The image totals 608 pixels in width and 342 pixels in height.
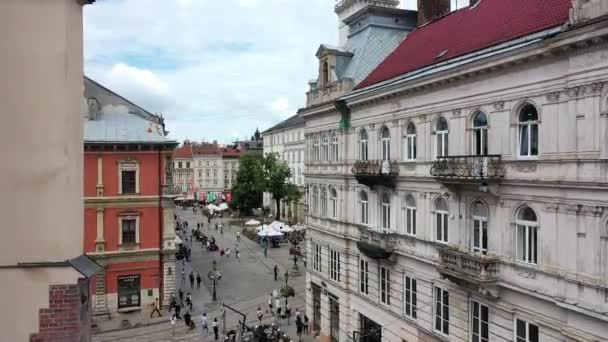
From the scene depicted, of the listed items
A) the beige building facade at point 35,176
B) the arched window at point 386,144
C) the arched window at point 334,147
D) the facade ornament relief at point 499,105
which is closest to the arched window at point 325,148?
the arched window at point 334,147

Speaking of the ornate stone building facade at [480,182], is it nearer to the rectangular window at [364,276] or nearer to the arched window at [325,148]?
the rectangular window at [364,276]

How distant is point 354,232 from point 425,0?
1314cm

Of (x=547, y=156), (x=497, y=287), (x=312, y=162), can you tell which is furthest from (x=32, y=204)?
(x=312, y=162)

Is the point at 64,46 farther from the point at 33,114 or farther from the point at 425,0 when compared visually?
the point at 425,0

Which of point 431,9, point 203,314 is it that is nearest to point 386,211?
point 431,9

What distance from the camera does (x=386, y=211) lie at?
22.8 m

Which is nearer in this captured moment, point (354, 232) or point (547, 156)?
point (547, 156)

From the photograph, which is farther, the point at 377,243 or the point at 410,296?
the point at 377,243

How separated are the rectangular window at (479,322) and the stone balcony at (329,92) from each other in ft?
41.4

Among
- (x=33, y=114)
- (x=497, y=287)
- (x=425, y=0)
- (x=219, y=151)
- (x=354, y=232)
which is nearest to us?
(x=33, y=114)

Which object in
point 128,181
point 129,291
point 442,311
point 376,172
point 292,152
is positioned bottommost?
point 129,291

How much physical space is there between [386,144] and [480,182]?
23.0 ft

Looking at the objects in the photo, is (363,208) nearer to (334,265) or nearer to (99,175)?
(334,265)

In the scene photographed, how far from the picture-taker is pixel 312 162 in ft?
98.1
